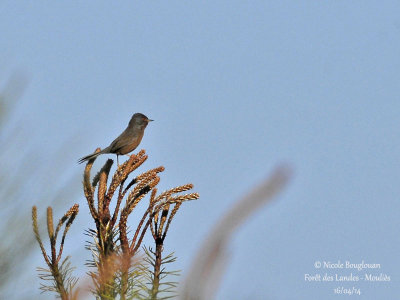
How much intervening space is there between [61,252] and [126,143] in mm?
6847

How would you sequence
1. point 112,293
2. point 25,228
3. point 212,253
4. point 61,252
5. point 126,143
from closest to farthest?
point 212,253, point 112,293, point 61,252, point 25,228, point 126,143

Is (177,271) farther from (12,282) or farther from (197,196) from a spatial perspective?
(12,282)

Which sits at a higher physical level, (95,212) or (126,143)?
(126,143)

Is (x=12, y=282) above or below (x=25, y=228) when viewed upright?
below

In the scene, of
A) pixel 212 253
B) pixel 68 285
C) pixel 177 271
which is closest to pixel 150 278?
pixel 177 271

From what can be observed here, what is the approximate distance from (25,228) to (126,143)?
667cm

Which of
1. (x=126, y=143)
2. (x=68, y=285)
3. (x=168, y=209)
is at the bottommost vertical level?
(x=68, y=285)

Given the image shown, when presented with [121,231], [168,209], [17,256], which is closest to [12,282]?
[17,256]

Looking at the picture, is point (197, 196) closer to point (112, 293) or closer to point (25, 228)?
point (112, 293)

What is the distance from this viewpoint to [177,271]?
88.0 inches

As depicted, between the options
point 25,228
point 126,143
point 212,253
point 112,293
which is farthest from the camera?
point 126,143

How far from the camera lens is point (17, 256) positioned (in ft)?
7.51

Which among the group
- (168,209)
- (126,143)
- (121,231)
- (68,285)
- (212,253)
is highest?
(126,143)

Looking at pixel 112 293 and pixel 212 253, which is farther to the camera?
pixel 112 293
